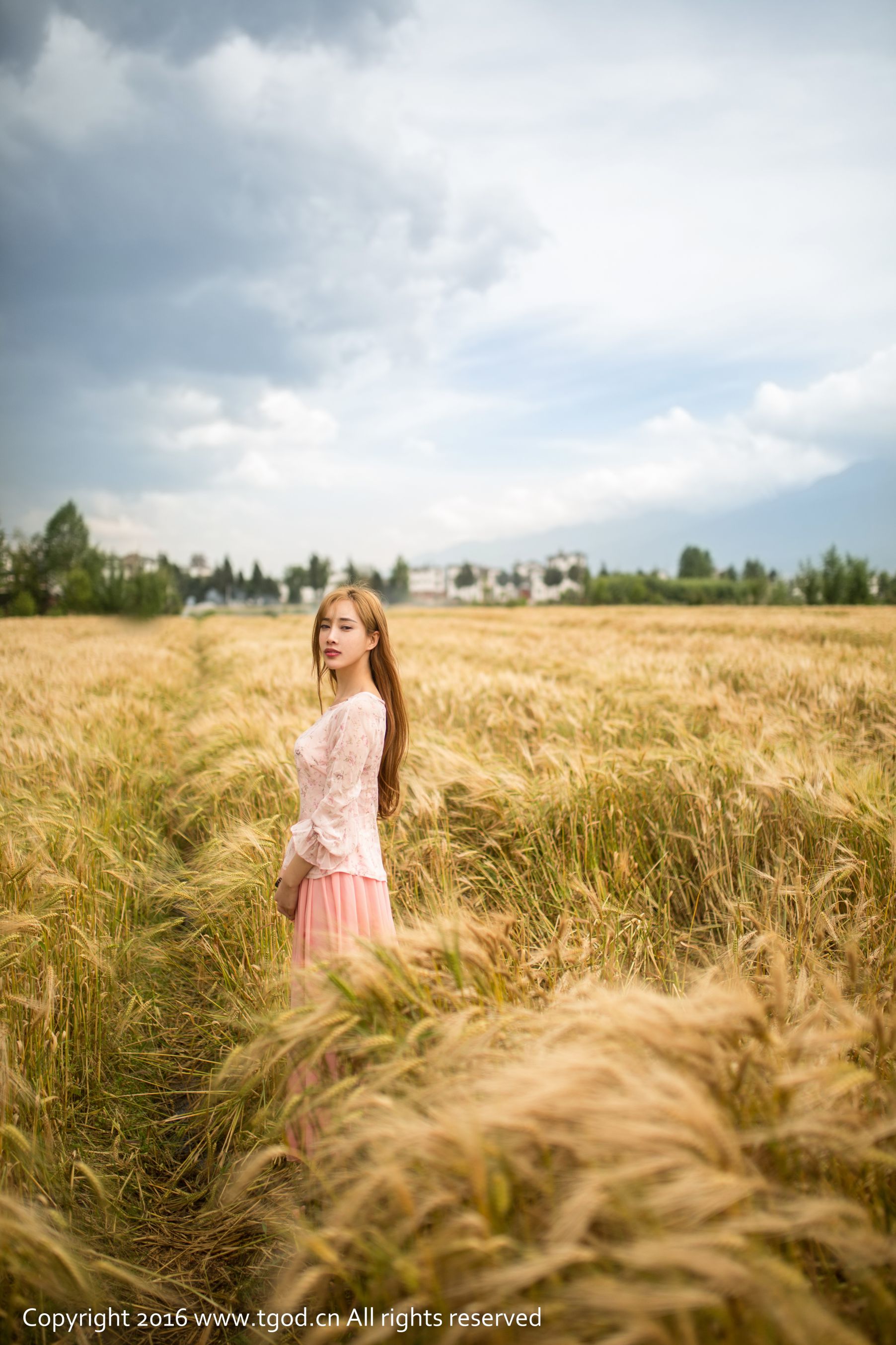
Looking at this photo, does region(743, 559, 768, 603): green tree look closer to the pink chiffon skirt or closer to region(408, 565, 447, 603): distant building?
the pink chiffon skirt

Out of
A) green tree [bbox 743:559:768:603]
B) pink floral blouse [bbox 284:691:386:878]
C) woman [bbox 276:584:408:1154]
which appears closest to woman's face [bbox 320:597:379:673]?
woman [bbox 276:584:408:1154]

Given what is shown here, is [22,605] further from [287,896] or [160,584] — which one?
[287,896]

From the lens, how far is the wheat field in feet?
3.07

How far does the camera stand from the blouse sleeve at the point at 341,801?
7.51ft

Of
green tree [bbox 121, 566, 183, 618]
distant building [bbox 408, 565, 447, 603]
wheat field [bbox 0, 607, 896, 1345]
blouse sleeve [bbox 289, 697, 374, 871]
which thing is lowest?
wheat field [bbox 0, 607, 896, 1345]

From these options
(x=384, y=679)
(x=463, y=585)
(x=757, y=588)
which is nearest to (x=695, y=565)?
(x=463, y=585)

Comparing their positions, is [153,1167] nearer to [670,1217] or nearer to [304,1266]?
[304,1266]

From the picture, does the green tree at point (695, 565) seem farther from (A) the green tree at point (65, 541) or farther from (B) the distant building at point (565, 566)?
(A) the green tree at point (65, 541)

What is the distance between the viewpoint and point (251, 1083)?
156 centimetres

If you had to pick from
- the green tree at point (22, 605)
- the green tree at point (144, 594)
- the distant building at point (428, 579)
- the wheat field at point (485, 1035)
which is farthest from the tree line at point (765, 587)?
the distant building at point (428, 579)

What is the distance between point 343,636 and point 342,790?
1.97 ft

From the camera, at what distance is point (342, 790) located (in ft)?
7.54

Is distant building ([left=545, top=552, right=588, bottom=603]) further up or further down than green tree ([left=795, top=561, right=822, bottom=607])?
further up

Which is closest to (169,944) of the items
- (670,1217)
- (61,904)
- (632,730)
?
(61,904)
